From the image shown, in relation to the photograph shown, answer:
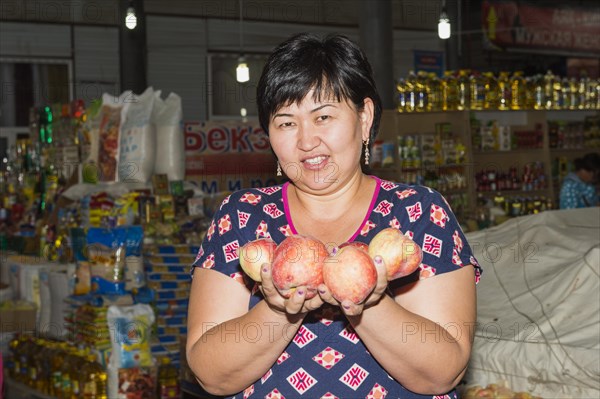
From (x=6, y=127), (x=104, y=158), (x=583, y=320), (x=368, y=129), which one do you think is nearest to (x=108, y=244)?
(x=104, y=158)

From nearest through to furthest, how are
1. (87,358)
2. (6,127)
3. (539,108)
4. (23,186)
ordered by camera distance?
(87,358), (23,186), (539,108), (6,127)

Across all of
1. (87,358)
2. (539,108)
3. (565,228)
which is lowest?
(87,358)

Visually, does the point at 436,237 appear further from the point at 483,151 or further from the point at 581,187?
the point at 483,151

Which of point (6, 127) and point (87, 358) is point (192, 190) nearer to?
point (87, 358)

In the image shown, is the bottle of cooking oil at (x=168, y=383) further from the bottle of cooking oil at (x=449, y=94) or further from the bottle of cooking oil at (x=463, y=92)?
the bottle of cooking oil at (x=463, y=92)

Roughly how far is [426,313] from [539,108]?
8.45m

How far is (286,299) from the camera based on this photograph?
4.49 ft

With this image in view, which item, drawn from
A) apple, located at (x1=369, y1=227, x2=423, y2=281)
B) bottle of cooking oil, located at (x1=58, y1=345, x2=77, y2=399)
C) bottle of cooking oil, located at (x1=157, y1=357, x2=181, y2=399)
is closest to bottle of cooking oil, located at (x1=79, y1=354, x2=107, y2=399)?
bottle of cooking oil, located at (x1=58, y1=345, x2=77, y2=399)

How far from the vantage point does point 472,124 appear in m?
9.05

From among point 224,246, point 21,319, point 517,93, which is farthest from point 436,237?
point 517,93

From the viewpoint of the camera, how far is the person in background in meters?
8.69

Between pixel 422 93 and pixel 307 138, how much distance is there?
729 cm

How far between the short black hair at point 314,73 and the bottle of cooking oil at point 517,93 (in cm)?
792

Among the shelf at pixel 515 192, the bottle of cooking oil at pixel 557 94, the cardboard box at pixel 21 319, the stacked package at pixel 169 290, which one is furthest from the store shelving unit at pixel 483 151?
the cardboard box at pixel 21 319
